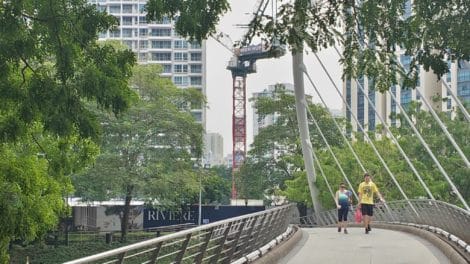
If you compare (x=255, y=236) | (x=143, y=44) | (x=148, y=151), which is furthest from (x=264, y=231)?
(x=143, y=44)

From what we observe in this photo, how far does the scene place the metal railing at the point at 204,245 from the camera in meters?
5.96

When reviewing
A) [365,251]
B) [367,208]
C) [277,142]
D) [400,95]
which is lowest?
[365,251]

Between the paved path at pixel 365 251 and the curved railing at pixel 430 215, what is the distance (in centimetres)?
55

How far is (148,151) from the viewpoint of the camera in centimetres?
4341

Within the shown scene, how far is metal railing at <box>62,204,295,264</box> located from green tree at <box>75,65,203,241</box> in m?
29.5

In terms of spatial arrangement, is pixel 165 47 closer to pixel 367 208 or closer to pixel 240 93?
pixel 240 93

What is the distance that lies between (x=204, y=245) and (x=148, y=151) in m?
35.4

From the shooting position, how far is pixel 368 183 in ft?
58.5

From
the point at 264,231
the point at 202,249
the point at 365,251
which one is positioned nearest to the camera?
the point at 202,249

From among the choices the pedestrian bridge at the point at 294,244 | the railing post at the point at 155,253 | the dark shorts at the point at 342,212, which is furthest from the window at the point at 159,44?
the railing post at the point at 155,253

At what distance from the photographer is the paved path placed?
486 inches

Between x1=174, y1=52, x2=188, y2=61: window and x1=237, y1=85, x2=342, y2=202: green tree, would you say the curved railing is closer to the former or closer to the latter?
x1=237, y1=85, x2=342, y2=202: green tree

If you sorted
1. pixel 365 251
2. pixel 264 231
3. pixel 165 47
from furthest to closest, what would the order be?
pixel 165 47 → pixel 365 251 → pixel 264 231

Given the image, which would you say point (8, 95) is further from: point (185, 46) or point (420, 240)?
point (185, 46)
